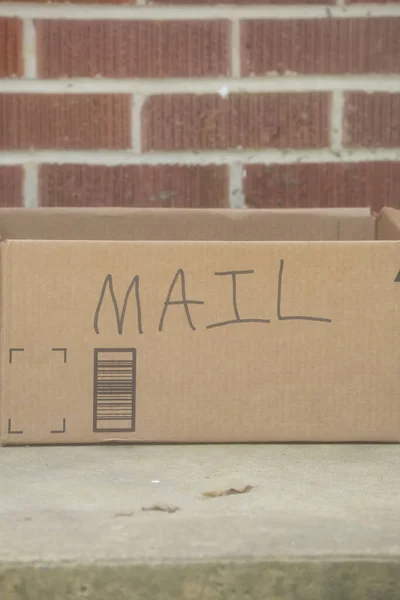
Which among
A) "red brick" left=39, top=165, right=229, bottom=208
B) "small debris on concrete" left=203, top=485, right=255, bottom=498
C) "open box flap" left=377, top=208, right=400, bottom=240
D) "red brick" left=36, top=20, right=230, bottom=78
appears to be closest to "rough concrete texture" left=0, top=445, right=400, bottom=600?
"small debris on concrete" left=203, top=485, right=255, bottom=498

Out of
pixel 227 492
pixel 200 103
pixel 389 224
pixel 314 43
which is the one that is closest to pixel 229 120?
pixel 200 103

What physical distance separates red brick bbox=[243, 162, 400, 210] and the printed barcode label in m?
0.47

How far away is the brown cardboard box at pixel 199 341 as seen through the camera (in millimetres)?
818

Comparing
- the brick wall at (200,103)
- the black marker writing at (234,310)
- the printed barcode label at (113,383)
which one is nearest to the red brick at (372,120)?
the brick wall at (200,103)

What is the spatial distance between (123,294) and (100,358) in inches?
3.1

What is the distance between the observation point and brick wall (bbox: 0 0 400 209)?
3.80 feet

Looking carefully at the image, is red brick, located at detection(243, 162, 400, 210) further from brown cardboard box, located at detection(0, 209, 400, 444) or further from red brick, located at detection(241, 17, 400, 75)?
brown cardboard box, located at detection(0, 209, 400, 444)

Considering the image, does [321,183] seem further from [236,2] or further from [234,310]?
[234,310]

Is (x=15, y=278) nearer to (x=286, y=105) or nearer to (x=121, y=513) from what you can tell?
(x=121, y=513)

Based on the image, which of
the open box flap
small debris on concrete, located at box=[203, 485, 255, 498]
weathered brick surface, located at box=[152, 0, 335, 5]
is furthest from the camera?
weathered brick surface, located at box=[152, 0, 335, 5]

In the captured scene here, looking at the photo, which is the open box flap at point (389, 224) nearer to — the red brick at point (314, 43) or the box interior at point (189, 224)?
the box interior at point (189, 224)

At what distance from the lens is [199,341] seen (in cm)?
83

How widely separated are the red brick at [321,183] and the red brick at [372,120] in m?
0.04

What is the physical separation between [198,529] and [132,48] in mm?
827
